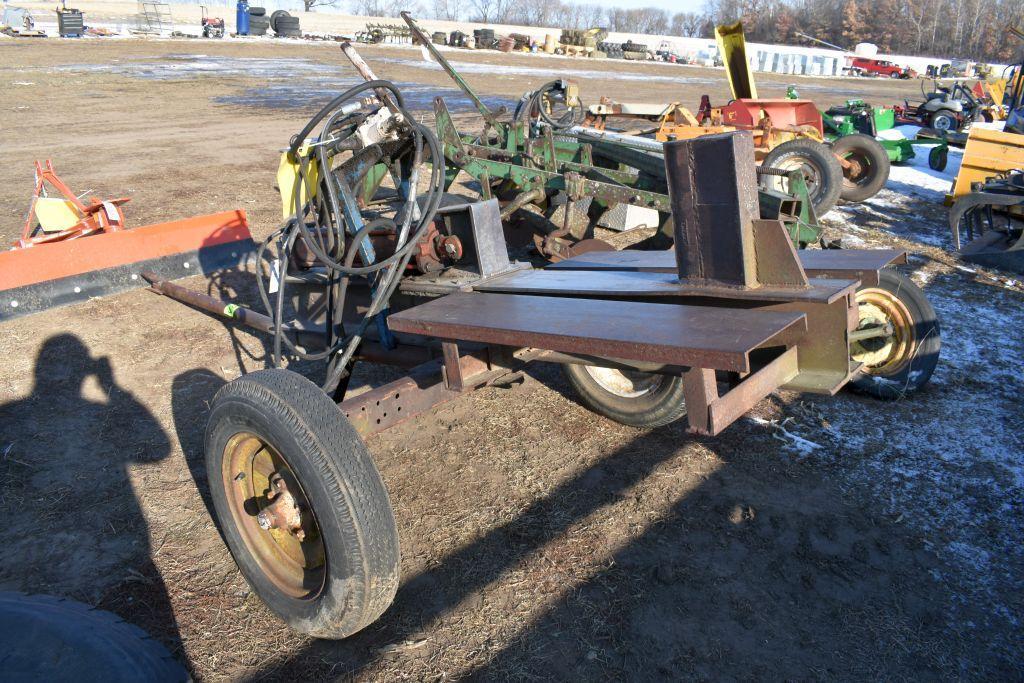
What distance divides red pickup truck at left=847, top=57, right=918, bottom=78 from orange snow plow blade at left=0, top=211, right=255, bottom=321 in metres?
45.2

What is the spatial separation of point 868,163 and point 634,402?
7168 mm

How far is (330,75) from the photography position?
23188mm

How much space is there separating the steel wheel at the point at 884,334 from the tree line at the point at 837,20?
4613cm

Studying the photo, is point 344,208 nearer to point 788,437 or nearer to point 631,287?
point 631,287

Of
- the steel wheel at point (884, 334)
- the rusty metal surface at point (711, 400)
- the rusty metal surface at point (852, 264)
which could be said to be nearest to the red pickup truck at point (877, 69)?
the steel wheel at point (884, 334)

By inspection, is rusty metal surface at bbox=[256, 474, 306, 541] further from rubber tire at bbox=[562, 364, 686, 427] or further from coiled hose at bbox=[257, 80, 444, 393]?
rubber tire at bbox=[562, 364, 686, 427]

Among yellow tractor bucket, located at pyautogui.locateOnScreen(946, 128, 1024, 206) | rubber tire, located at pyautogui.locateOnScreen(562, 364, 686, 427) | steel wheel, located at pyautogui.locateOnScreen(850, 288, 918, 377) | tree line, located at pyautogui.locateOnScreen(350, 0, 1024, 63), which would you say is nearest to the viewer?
rubber tire, located at pyautogui.locateOnScreen(562, 364, 686, 427)

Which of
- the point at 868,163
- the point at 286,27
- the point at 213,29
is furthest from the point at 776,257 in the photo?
the point at 286,27

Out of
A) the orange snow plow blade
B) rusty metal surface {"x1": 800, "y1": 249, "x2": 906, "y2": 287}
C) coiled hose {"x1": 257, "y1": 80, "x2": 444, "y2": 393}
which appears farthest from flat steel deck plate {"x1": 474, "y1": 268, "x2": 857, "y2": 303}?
the orange snow plow blade

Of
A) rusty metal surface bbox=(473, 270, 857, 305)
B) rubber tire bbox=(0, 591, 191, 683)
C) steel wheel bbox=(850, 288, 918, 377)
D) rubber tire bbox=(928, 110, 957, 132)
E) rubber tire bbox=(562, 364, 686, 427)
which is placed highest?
rubber tire bbox=(928, 110, 957, 132)

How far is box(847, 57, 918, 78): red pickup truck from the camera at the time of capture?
136 feet

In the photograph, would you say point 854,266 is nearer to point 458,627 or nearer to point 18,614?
point 458,627

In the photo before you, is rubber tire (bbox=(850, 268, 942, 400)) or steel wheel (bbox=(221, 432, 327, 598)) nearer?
steel wheel (bbox=(221, 432, 327, 598))

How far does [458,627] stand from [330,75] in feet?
77.1
